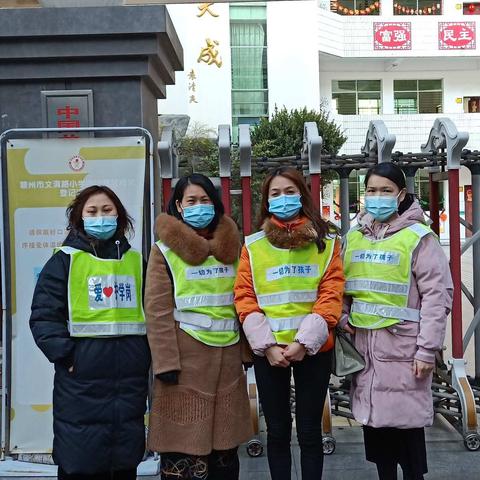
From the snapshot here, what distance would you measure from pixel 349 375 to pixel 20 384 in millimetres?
1819

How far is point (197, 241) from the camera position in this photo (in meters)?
2.64

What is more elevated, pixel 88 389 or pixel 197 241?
pixel 197 241

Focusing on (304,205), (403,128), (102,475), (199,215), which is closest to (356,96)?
(403,128)

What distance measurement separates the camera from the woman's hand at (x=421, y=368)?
2629 millimetres

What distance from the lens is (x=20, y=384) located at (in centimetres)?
345

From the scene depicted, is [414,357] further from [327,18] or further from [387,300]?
[327,18]

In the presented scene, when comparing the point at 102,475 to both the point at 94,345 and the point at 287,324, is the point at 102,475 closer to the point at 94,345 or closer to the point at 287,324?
the point at 94,345

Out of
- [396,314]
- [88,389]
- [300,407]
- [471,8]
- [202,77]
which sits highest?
[471,8]

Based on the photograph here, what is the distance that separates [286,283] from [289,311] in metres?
0.12

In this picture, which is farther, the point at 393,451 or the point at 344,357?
the point at 393,451

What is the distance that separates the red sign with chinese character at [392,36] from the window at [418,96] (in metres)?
1.92

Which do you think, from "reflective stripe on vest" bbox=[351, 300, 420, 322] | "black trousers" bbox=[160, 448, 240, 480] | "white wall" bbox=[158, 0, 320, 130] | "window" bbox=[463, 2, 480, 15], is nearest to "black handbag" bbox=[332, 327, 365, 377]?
"reflective stripe on vest" bbox=[351, 300, 420, 322]

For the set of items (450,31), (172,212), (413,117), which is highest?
(450,31)

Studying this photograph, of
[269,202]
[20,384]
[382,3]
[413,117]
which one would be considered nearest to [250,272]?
[269,202]
